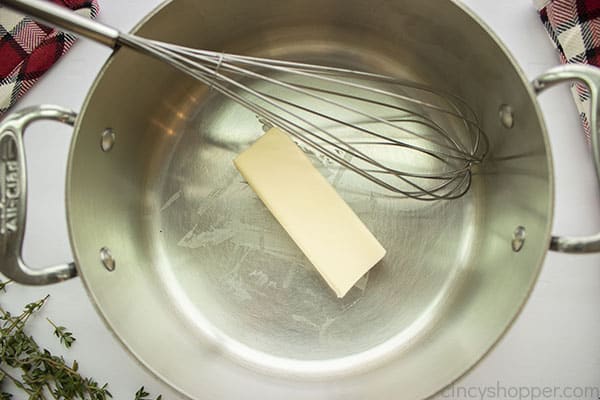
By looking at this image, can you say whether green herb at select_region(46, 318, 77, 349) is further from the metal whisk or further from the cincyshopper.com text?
the cincyshopper.com text

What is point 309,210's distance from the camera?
0.69 m

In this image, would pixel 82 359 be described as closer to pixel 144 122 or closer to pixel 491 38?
pixel 144 122

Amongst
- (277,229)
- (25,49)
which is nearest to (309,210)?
(277,229)

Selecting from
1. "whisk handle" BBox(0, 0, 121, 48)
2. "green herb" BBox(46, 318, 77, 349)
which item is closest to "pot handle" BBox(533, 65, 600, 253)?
"whisk handle" BBox(0, 0, 121, 48)

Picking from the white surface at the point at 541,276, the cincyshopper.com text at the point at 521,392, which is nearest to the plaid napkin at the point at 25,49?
the white surface at the point at 541,276

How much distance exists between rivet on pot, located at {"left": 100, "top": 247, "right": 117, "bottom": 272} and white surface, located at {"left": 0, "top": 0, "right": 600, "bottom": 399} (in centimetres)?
6

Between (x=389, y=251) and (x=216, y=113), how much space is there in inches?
11.9

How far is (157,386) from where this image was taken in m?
0.67

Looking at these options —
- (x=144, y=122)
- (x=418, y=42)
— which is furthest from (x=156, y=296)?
(x=418, y=42)

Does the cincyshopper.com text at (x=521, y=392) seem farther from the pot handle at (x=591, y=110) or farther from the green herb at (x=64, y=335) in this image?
the green herb at (x=64, y=335)

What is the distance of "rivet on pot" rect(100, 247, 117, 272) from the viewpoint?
25.9 inches

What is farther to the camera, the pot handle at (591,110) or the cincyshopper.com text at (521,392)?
the cincyshopper.com text at (521,392)

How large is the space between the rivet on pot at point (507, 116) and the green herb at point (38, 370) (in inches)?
20.2

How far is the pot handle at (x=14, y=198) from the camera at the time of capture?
0.52 m
